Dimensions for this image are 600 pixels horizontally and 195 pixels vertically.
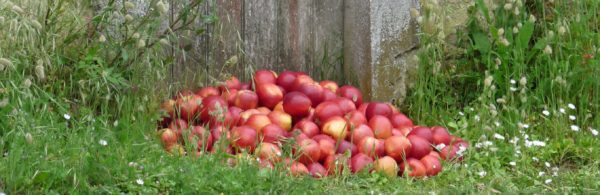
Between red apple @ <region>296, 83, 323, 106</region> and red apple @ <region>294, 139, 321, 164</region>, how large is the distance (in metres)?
0.53

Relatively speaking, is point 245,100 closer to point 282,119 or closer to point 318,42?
point 282,119

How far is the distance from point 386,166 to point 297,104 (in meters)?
0.63

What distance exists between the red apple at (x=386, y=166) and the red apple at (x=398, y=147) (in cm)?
10

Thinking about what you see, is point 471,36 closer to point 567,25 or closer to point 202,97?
point 567,25

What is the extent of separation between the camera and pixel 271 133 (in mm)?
4887

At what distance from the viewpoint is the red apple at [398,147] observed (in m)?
4.92

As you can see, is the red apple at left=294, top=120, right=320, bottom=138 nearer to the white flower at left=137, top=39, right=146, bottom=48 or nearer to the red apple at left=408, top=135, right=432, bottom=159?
the red apple at left=408, top=135, right=432, bottom=159

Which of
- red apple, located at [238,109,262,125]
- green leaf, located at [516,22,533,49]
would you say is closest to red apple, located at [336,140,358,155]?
red apple, located at [238,109,262,125]

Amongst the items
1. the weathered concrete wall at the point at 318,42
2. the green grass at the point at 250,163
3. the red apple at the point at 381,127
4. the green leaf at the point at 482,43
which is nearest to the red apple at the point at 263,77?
the weathered concrete wall at the point at 318,42

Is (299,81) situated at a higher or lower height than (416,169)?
higher

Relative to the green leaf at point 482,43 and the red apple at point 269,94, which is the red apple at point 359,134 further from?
the green leaf at point 482,43

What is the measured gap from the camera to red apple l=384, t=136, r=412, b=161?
4918mm

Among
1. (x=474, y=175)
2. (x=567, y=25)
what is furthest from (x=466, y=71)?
(x=474, y=175)

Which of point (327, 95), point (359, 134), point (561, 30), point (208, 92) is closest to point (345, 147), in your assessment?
point (359, 134)
